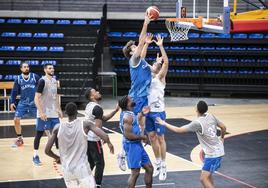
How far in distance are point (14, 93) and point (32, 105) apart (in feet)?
1.68

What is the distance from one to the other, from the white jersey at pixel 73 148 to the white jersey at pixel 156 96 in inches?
117

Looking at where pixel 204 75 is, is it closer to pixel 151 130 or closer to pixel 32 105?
pixel 32 105

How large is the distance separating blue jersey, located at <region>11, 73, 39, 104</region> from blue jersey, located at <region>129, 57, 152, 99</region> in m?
4.16

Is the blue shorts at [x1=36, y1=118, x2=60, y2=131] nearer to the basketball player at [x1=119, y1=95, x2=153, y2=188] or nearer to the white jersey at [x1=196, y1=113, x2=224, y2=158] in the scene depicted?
the basketball player at [x1=119, y1=95, x2=153, y2=188]

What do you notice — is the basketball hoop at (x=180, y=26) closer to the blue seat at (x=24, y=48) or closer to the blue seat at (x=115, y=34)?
the blue seat at (x=24, y=48)

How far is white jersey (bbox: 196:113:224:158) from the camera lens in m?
8.64

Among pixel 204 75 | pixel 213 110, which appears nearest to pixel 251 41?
pixel 204 75

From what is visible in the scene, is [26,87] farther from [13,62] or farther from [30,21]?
[30,21]

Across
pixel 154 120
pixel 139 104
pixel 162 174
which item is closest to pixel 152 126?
pixel 154 120

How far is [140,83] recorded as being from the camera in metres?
10.0

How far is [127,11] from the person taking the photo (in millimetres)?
25375

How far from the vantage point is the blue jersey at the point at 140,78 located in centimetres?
991

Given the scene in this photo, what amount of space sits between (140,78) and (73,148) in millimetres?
2678

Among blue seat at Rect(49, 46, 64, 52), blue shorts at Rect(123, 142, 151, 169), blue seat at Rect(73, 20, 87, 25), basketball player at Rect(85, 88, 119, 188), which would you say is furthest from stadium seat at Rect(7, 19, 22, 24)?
blue shorts at Rect(123, 142, 151, 169)
